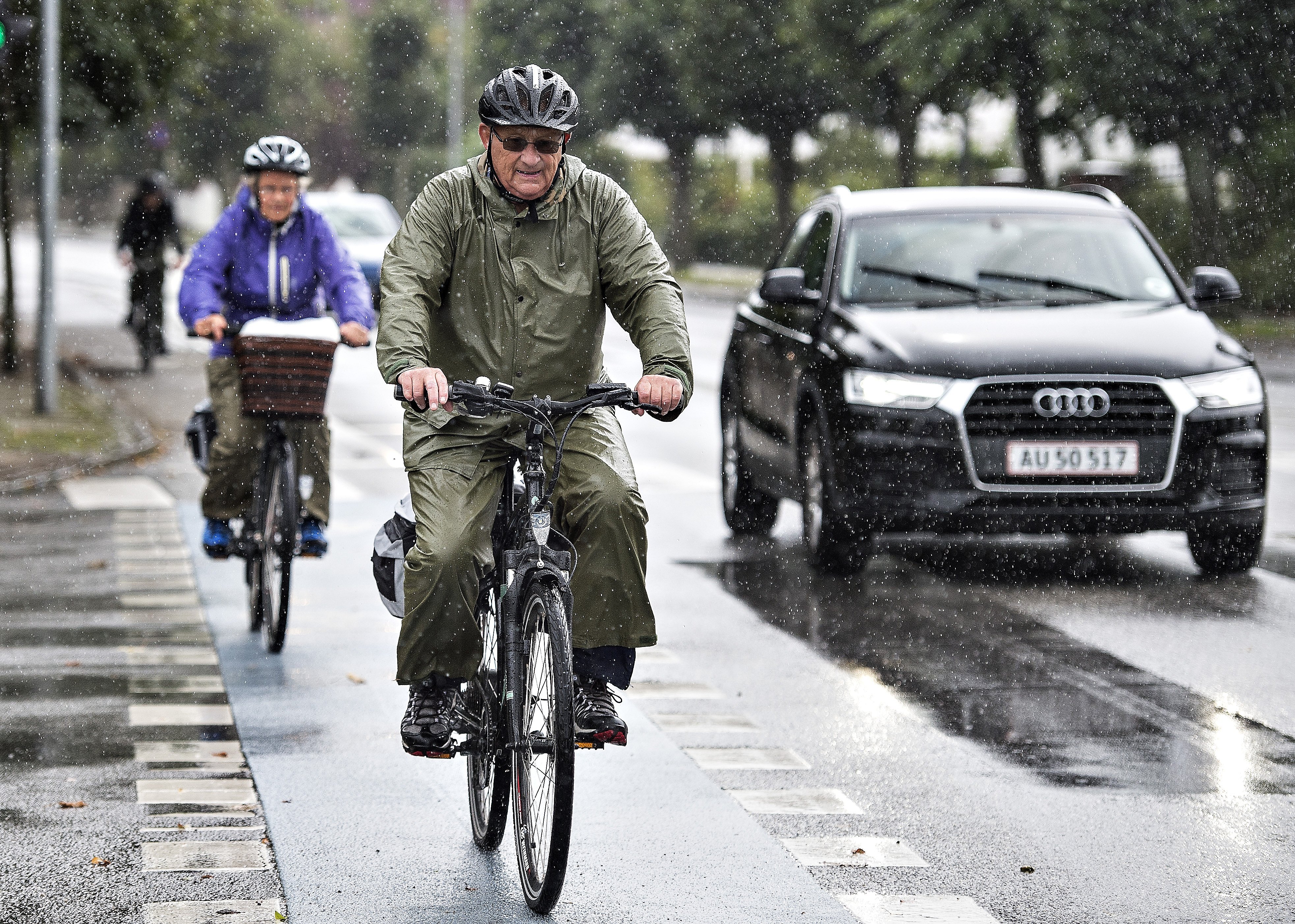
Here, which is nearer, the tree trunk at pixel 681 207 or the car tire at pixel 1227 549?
the car tire at pixel 1227 549

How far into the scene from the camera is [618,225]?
524cm

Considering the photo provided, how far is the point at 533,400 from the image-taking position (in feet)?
16.0

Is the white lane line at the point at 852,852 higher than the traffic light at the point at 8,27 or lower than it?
lower

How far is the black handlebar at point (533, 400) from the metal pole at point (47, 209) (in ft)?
40.4

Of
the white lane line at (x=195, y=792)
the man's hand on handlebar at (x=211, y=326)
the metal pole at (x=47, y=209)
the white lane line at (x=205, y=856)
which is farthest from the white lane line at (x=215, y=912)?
the metal pole at (x=47, y=209)

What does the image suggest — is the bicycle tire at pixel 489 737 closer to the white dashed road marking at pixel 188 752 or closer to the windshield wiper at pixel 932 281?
the white dashed road marking at pixel 188 752

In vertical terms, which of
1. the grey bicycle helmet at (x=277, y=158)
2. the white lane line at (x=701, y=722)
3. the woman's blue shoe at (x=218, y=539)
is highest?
the grey bicycle helmet at (x=277, y=158)

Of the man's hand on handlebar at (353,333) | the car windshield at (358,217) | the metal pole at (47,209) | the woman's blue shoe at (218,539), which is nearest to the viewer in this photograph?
the man's hand on handlebar at (353,333)

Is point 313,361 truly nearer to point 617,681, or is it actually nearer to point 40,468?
point 617,681

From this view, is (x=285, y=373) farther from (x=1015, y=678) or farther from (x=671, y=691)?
(x=1015, y=678)

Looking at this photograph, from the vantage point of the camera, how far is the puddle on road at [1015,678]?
6.21 metres

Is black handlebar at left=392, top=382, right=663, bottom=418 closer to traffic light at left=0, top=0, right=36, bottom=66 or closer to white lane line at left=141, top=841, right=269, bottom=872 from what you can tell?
white lane line at left=141, top=841, right=269, bottom=872

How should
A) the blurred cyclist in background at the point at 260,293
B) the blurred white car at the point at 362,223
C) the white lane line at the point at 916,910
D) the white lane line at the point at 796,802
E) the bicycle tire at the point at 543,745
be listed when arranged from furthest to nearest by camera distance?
the blurred white car at the point at 362,223
the blurred cyclist in background at the point at 260,293
the white lane line at the point at 796,802
the white lane line at the point at 916,910
the bicycle tire at the point at 543,745

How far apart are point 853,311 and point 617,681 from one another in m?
5.20
